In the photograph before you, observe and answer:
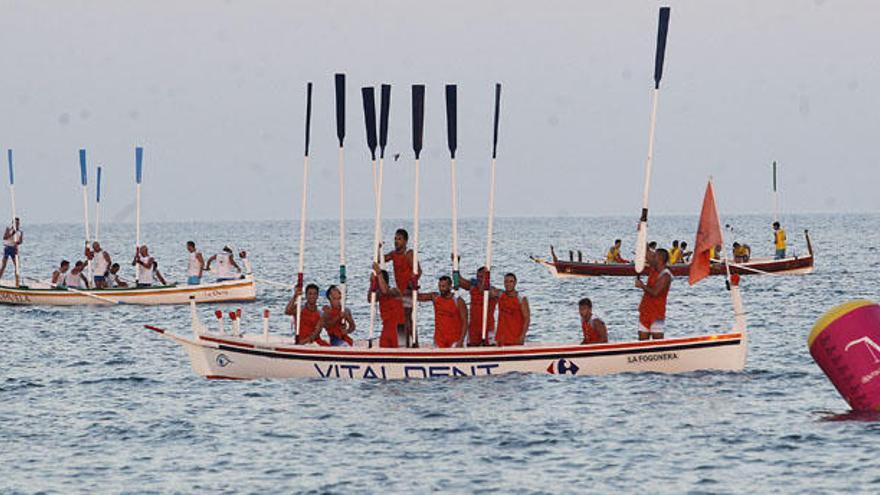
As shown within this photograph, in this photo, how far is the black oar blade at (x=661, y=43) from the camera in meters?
21.5

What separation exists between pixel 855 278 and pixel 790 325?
29.0 metres

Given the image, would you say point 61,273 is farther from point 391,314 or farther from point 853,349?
point 853,349

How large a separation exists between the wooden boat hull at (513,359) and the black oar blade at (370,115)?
405 cm

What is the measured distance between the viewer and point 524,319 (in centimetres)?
2305

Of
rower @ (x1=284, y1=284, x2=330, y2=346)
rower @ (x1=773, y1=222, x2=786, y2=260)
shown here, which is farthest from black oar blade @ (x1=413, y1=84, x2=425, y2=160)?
rower @ (x1=773, y1=222, x2=786, y2=260)

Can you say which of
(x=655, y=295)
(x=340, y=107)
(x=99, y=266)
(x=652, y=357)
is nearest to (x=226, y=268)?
(x=99, y=266)

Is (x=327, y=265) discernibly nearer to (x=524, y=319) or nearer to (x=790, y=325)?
(x=790, y=325)

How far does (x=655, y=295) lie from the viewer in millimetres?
22422

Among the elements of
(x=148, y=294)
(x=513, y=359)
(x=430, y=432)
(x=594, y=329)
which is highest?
(x=594, y=329)

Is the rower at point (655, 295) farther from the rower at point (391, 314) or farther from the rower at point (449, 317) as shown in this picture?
the rower at point (391, 314)

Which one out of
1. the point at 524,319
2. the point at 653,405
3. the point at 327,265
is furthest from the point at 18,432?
the point at 327,265

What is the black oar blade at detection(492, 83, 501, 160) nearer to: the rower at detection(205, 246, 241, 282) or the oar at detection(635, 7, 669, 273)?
the oar at detection(635, 7, 669, 273)

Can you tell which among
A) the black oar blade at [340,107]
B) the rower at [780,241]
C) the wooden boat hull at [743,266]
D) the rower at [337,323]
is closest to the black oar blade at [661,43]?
the black oar blade at [340,107]

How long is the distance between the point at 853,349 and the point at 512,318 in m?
6.44
